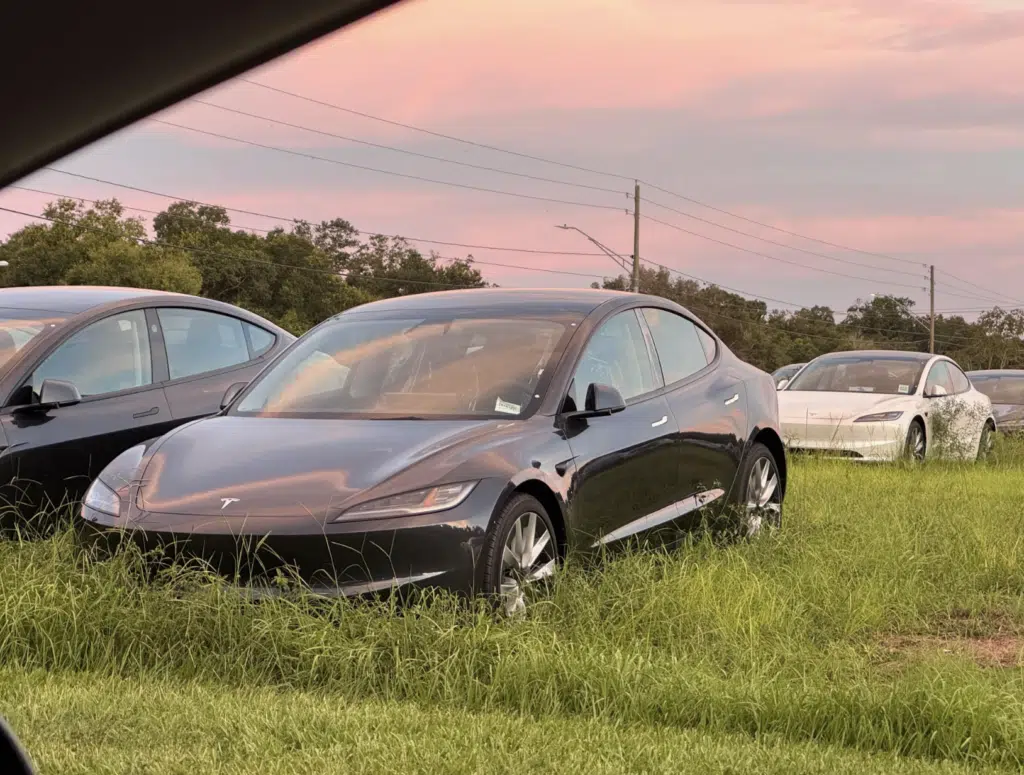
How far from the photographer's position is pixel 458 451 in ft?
15.6

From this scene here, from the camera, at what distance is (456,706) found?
13.0 ft

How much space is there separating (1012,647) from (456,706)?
98.5 inches

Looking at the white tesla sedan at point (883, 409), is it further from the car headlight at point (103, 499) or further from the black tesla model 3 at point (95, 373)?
the car headlight at point (103, 499)

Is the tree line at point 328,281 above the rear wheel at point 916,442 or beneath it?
above

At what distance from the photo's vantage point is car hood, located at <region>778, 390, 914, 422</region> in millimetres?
12719

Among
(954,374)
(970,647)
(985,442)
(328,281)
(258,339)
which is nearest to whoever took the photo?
(970,647)

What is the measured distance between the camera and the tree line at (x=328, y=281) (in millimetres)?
50688

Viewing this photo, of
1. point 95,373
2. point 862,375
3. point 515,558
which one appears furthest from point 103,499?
point 862,375

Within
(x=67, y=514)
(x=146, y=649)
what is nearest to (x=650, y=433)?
(x=146, y=649)

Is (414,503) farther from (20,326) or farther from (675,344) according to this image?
(20,326)

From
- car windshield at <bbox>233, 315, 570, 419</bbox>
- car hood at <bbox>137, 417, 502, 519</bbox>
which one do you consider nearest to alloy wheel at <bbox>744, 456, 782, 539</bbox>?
car windshield at <bbox>233, 315, 570, 419</bbox>

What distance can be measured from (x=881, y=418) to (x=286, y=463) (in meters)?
9.15

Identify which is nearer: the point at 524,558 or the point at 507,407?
the point at 524,558

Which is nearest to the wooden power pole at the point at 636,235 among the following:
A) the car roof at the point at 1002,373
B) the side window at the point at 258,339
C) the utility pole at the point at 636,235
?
the utility pole at the point at 636,235
